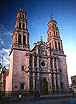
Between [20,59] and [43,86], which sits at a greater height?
[20,59]

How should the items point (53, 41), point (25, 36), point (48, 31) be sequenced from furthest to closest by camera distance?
point (48, 31) < point (53, 41) < point (25, 36)

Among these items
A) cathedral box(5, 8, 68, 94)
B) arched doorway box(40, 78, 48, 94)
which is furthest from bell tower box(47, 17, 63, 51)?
arched doorway box(40, 78, 48, 94)

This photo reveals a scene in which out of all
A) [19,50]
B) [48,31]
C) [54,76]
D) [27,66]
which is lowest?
[54,76]

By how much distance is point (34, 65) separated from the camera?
29.0 m

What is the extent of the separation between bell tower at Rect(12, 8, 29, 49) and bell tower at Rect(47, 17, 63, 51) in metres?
9.24

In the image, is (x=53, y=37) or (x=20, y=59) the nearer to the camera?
(x=20, y=59)

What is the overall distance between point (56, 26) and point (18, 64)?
71.1 feet

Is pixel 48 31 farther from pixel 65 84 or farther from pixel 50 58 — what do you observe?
pixel 65 84

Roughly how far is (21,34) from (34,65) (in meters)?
10.1

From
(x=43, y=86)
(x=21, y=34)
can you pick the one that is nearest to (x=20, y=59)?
(x=21, y=34)

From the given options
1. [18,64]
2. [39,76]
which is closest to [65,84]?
[39,76]

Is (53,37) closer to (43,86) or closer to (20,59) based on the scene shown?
(20,59)

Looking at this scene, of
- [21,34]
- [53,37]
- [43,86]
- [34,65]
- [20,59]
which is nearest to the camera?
[20,59]

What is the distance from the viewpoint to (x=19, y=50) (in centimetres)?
2866
